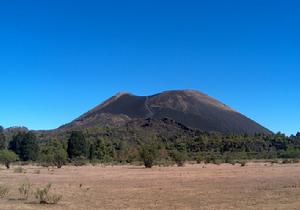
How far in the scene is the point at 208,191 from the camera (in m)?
41.5

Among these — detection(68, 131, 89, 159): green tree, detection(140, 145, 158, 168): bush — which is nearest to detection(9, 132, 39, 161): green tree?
detection(68, 131, 89, 159): green tree

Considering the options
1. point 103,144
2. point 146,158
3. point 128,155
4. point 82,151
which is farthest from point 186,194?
point 103,144

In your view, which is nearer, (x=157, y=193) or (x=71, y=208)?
(x=71, y=208)

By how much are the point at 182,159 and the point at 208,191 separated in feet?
258

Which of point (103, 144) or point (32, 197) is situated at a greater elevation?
point (103, 144)

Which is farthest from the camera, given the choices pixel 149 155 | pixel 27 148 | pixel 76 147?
pixel 76 147

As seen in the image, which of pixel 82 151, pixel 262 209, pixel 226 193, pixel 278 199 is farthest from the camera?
pixel 82 151

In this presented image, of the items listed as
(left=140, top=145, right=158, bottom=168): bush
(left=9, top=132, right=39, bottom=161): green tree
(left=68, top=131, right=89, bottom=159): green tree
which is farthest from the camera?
(left=68, top=131, right=89, bottom=159): green tree

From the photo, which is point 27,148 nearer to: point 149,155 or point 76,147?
point 76,147

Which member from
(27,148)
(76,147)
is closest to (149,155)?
(76,147)

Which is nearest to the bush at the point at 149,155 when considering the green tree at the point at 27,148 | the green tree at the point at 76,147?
the green tree at the point at 76,147

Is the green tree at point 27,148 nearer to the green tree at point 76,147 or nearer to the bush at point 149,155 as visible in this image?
the green tree at point 76,147

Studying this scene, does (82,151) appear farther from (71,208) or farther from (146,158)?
(71,208)

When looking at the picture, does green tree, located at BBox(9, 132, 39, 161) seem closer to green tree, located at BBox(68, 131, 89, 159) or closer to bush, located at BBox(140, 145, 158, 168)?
green tree, located at BBox(68, 131, 89, 159)
